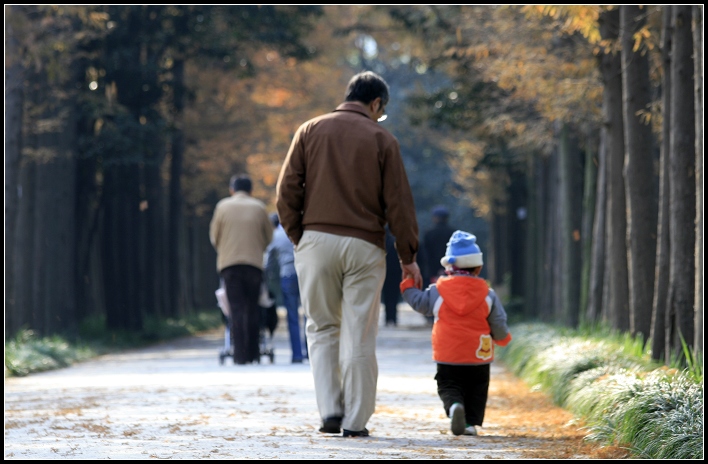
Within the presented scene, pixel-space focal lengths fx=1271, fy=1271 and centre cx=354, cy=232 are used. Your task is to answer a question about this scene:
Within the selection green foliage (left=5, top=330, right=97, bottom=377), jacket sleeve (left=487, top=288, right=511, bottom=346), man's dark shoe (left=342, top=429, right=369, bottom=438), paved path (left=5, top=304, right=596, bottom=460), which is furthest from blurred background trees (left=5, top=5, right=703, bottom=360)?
man's dark shoe (left=342, top=429, right=369, bottom=438)

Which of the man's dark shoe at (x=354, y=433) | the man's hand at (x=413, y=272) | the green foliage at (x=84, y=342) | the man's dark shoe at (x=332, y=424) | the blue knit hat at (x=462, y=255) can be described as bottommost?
the green foliage at (x=84, y=342)

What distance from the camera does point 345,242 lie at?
7.80m

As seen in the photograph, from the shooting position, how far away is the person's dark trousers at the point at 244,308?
14609mm

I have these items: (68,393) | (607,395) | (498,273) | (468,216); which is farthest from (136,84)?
(468,216)

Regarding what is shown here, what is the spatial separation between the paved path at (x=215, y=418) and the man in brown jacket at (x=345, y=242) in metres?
0.36

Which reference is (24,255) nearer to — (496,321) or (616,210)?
(616,210)

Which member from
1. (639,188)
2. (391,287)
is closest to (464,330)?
(639,188)

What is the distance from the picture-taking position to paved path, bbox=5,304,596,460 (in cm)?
709

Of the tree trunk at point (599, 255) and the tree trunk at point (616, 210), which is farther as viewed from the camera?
the tree trunk at point (599, 255)

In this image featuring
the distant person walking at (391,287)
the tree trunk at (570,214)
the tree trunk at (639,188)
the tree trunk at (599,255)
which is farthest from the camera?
the distant person walking at (391,287)

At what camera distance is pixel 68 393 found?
1141cm

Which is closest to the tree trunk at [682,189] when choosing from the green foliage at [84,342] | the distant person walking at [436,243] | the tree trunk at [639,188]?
the tree trunk at [639,188]

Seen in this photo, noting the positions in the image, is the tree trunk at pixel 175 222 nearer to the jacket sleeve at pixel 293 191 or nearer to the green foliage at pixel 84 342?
the green foliage at pixel 84 342

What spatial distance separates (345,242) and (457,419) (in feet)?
4.54
